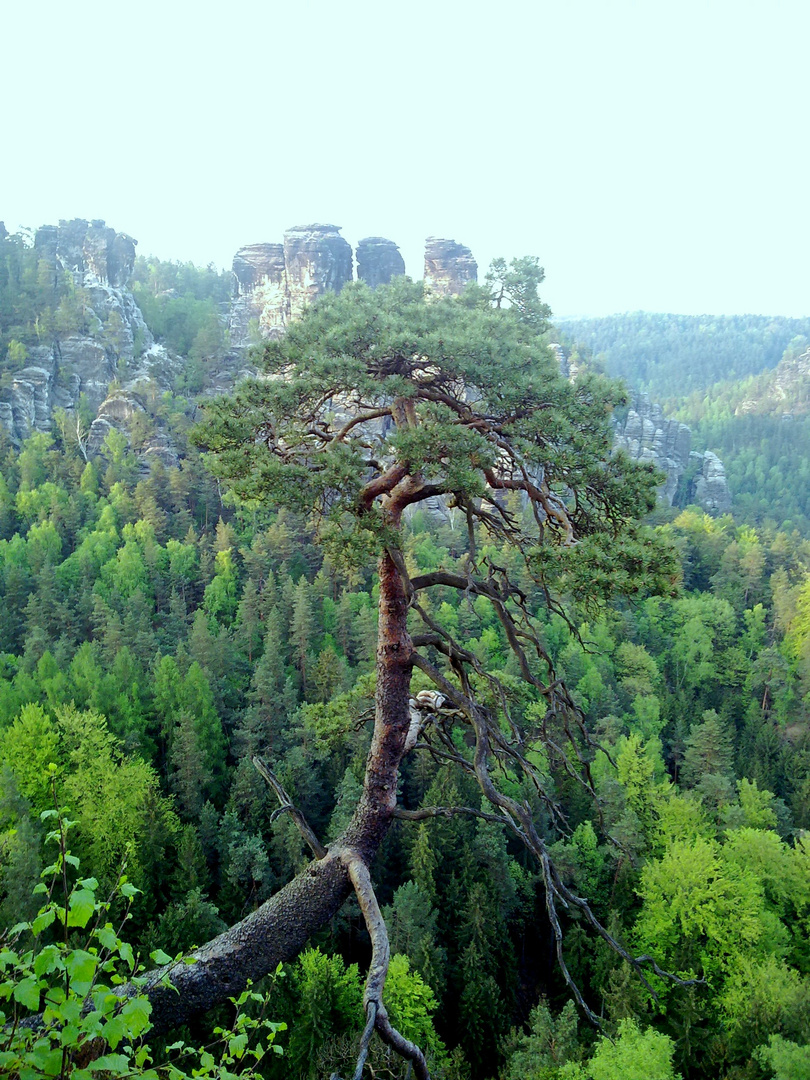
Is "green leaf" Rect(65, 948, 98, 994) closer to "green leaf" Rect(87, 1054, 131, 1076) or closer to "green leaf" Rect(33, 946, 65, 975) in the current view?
"green leaf" Rect(33, 946, 65, 975)

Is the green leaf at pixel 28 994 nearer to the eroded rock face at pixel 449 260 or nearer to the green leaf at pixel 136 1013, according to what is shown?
the green leaf at pixel 136 1013

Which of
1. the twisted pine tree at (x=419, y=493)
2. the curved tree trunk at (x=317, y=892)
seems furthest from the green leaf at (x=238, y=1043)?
the twisted pine tree at (x=419, y=493)

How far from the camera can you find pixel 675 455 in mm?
79438

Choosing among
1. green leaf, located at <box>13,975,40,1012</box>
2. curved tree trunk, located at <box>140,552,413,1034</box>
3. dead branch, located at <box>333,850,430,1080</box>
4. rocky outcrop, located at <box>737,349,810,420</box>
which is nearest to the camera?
green leaf, located at <box>13,975,40,1012</box>

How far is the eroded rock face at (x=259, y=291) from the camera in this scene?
69.6 m

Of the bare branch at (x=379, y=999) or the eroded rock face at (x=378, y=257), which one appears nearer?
the bare branch at (x=379, y=999)

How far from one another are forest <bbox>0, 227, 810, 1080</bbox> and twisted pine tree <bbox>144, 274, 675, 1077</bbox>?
4cm

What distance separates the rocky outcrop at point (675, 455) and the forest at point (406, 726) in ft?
69.9

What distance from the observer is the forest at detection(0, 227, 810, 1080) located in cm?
535

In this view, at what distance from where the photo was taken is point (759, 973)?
18734 mm

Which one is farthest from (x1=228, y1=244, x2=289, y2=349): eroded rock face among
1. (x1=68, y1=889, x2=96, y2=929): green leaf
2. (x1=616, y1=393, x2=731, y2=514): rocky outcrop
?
(x1=68, y1=889, x2=96, y2=929): green leaf

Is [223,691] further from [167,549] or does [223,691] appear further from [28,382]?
[28,382]

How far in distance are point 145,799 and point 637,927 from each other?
52.6 feet

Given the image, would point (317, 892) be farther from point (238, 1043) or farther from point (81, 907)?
point (81, 907)
